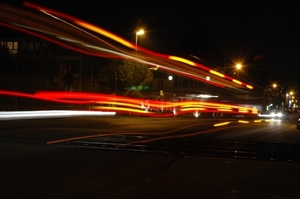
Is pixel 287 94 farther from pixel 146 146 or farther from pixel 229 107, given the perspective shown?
pixel 146 146

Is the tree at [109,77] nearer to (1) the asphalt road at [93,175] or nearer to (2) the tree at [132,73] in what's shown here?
(2) the tree at [132,73]

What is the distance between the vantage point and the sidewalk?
8.97 meters

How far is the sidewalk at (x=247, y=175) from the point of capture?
897 cm

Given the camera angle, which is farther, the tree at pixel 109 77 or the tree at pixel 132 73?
the tree at pixel 109 77

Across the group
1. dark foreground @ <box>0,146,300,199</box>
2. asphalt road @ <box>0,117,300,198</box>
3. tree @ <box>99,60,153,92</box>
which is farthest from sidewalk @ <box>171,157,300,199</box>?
tree @ <box>99,60,153,92</box>

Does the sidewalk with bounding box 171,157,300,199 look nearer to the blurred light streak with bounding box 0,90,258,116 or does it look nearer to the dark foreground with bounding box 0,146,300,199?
the dark foreground with bounding box 0,146,300,199

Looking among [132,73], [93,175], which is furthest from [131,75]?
[93,175]

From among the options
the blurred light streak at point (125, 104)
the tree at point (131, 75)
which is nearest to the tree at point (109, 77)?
the tree at point (131, 75)

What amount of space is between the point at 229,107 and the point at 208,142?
4523 centimetres

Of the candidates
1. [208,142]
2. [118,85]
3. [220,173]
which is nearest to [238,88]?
[118,85]

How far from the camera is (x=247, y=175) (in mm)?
10781

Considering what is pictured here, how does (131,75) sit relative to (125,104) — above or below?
above

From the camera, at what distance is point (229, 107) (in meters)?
63.9

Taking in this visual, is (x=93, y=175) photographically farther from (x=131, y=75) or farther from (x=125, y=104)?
(x=131, y=75)
